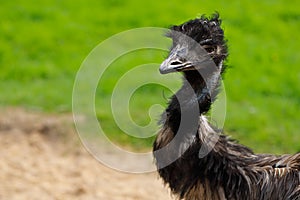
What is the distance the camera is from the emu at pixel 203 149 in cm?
523

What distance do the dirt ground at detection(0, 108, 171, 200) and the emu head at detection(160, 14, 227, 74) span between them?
2.25 metres

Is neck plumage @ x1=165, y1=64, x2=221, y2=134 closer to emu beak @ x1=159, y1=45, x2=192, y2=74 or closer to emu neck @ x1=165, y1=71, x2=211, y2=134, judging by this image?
emu neck @ x1=165, y1=71, x2=211, y2=134

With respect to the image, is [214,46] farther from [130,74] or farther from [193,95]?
[130,74]

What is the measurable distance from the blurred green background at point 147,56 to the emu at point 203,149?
3568 mm

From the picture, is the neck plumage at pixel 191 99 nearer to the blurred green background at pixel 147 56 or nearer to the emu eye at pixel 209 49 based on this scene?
the emu eye at pixel 209 49

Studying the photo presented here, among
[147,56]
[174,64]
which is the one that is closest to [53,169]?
[147,56]

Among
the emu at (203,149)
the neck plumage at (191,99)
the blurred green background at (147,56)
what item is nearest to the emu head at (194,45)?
the emu at (203,149)

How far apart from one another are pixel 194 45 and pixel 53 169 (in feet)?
11.8

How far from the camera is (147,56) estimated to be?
11172mm

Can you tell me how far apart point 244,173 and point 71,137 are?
402 centimetres

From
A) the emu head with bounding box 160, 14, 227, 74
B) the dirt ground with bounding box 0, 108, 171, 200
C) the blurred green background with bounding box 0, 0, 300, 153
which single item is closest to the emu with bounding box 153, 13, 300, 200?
the emu head with bounding box 160, 14, 227, 74

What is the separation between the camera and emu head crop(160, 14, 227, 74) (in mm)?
5148

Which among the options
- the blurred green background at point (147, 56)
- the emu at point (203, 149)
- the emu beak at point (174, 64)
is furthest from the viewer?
the blurred green background at point (147, 56)

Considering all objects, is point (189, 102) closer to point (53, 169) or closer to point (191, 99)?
point (191, 99)
